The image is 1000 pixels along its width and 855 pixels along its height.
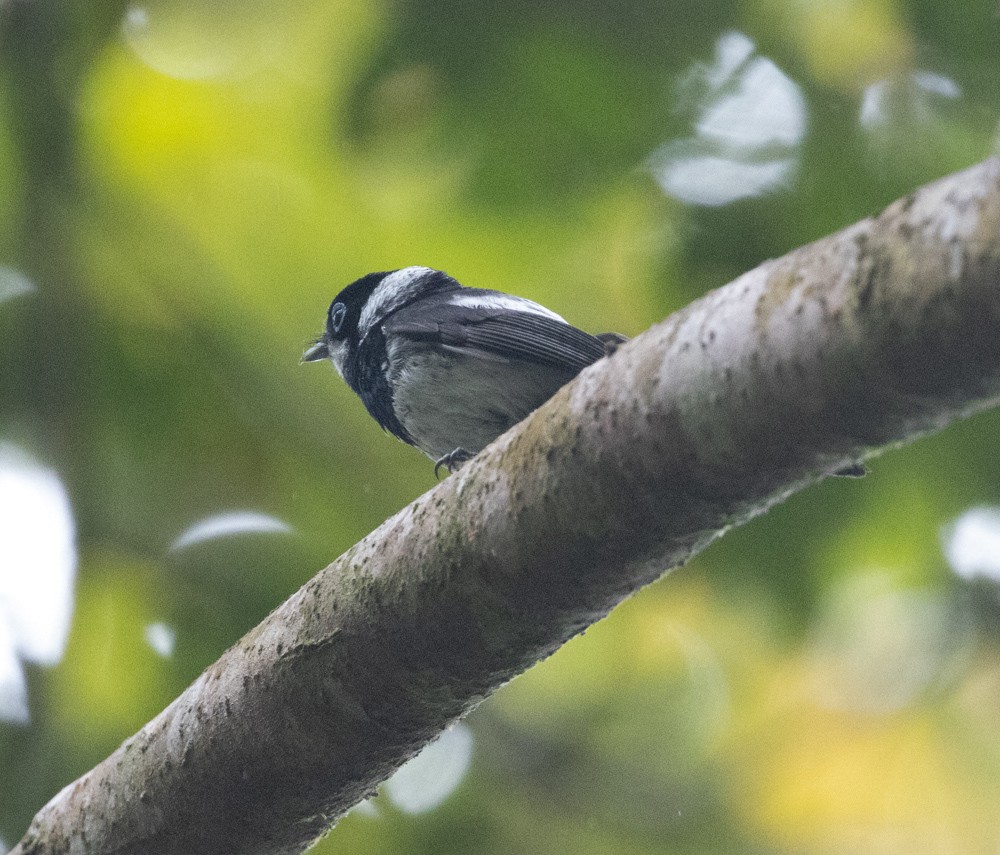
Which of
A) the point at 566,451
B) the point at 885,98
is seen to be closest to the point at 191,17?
the point at 885,98

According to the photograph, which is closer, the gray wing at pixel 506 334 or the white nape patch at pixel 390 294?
the gray wing at pixel 506 334

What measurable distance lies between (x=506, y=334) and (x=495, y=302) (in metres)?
0.37

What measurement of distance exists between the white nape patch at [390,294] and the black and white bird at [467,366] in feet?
0.75

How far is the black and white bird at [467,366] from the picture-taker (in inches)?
158

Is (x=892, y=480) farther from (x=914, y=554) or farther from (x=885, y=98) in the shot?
(x=885, y=98)

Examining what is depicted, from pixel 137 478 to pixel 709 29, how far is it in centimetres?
314

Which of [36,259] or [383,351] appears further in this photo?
[36,259]

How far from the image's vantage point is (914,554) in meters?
5.14

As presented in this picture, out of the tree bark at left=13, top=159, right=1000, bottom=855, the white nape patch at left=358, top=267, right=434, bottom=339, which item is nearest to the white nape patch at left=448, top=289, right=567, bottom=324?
the white nape patch at left=358, top=267, right=434, bottom=339

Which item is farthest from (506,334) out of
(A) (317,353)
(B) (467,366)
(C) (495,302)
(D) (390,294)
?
(A) (317,353)

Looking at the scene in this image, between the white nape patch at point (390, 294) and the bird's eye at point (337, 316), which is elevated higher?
the bird's eye at point (337, 316)

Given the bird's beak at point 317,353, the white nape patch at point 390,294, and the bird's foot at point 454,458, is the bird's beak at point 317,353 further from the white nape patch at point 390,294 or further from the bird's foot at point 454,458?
the bird's foot at point 454,458

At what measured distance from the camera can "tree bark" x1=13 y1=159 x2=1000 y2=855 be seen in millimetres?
1589

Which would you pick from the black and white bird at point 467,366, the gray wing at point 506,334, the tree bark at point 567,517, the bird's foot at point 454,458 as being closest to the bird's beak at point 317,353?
the black and white bird at point 467,366
